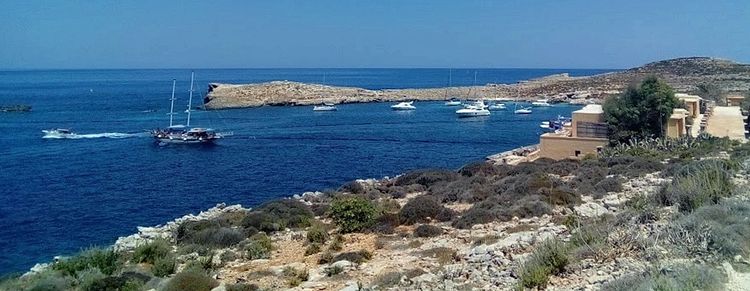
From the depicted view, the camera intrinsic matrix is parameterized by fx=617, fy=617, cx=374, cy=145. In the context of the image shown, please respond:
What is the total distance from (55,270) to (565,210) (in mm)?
11789

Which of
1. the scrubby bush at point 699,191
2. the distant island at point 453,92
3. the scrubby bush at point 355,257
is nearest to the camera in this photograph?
the scrubby bush at point 699,191

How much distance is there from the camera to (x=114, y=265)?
1367cm

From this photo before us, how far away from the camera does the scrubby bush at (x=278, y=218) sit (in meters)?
17.8

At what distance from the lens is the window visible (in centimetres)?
3438

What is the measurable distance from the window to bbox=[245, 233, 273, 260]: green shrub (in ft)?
78.5

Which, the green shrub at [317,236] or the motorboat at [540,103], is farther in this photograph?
the motorboat at [540,103]

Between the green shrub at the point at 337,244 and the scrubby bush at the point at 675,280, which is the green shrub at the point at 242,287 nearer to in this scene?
the green shrub at the point at 337,244

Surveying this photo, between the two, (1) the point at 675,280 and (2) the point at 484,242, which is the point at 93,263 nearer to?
(2) the point at 484,242

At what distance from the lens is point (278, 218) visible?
1875 centimetres

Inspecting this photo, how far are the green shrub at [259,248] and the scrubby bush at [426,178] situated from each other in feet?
34.6

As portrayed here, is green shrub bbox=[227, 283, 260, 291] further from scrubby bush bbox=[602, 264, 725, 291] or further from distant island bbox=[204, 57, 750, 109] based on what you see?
distant island bbox=[204, 57, 750, 109]

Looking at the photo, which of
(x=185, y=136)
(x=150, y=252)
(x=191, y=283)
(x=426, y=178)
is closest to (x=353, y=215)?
(x=150, y=252)

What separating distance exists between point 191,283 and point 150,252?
485 cm

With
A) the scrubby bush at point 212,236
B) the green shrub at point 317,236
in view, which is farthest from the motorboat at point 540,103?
the green shrub at point 317,236
